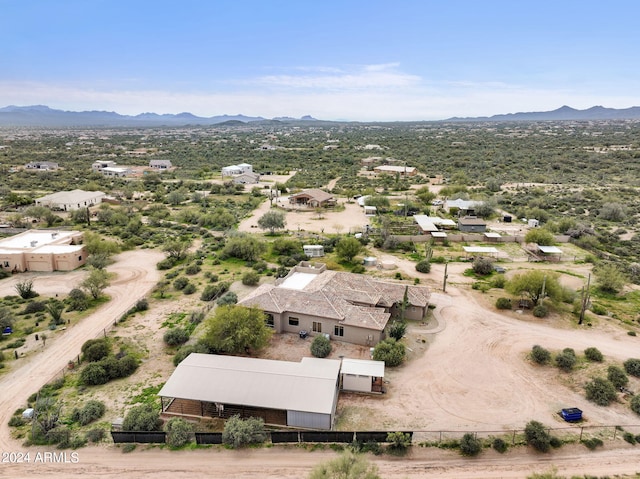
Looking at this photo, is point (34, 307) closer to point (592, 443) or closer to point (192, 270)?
point (192, 270)

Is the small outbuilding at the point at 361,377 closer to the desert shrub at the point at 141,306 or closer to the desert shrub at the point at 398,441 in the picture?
the desert shrub at the point at 398,441

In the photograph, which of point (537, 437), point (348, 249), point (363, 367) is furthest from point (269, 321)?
point (537, 437)

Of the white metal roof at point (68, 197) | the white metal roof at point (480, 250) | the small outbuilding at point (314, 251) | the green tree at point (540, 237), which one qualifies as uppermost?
the white metal roof at point (68, 197)

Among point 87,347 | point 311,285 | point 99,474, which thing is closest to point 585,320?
point 311,285

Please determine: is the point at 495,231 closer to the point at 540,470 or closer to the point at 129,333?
the point at 540,470

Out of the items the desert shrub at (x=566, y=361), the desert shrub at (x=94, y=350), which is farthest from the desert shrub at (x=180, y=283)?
the desert shrub at (x=566, y=361)

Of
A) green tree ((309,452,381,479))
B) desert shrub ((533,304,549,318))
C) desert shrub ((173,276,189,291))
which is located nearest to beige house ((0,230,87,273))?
desert shrub ((173,276,189,291))
